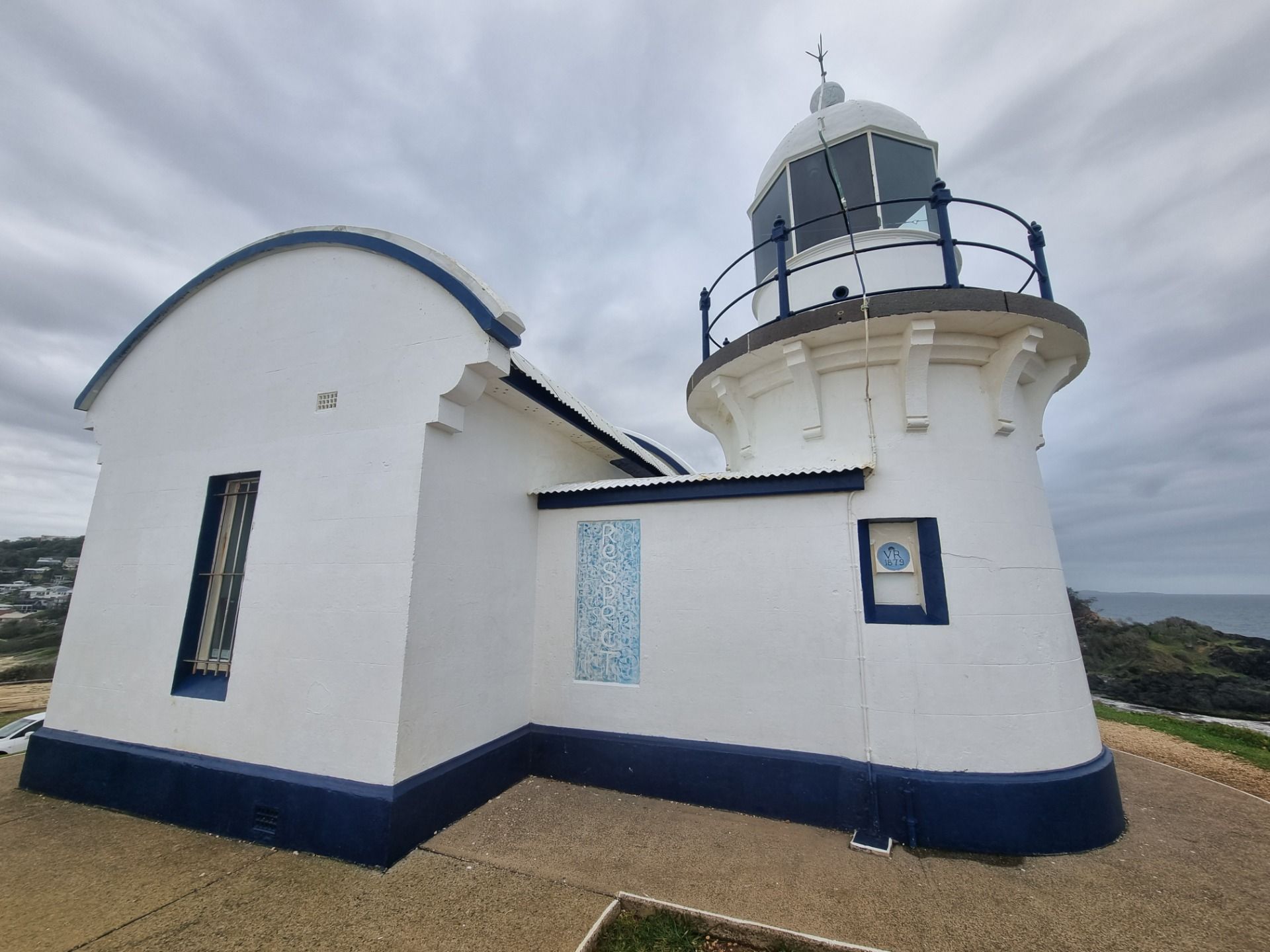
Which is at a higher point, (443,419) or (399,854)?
(443,419)

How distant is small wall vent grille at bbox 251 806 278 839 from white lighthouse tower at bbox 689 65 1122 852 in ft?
15.6

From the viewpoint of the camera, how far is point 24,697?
17344 millimetres

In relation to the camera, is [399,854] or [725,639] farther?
[725,639]

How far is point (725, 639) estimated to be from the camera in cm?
482

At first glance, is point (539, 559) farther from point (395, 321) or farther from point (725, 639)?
point (395, 321)

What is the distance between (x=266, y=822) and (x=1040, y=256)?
871 cm

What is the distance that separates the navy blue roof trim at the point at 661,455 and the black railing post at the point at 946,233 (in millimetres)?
Answer: 7361

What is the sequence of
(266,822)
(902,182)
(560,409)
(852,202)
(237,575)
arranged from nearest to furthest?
(266,822) < (237,575) < (560,409) < (852,202) < (902,182)

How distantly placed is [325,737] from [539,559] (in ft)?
8.26

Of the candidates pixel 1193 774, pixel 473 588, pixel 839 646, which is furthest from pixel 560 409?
pixel 1193 774

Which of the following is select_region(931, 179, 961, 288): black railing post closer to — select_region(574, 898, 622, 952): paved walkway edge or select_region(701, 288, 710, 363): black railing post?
select_region(701, 288, 710, 363): black railing post

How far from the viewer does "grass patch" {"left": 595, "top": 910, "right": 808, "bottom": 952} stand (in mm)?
2820

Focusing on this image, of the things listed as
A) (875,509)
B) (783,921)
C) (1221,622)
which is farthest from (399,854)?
(1221,622)

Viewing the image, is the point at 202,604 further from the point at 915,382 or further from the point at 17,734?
the point at 17,734
